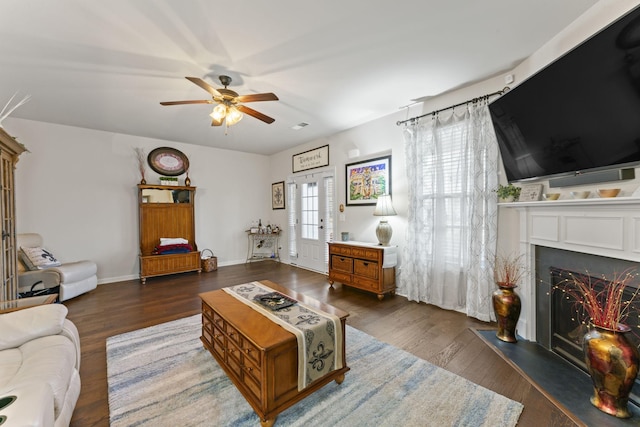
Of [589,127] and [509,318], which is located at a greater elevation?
[589,127]

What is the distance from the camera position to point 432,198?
3270 millimetres

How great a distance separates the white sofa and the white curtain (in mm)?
3387

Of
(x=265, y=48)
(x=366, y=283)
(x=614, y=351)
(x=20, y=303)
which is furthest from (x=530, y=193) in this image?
(x=20, y=303)

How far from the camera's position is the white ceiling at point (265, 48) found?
181cm

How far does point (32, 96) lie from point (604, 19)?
5.79 meters

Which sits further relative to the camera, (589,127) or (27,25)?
(27,25)

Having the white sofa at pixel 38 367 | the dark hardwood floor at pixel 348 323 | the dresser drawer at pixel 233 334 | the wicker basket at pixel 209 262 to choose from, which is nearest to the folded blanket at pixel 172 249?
the wicker basket at pixel 209 262

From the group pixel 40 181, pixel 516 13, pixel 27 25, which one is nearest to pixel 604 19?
pixel 516 13

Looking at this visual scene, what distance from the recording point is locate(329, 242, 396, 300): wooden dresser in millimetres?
3484

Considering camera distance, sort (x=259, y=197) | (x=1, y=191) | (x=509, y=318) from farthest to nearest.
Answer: (x=259, y=197) → (x=509, y=318) → (x=1, y=191)

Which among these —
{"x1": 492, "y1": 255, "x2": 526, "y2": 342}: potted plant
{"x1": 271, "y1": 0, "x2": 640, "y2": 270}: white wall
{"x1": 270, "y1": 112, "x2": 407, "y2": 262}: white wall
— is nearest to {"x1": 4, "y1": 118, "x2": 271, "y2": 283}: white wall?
{"x1": 271, "y1": 0, "x2": 640, "y2": 270}: white wall

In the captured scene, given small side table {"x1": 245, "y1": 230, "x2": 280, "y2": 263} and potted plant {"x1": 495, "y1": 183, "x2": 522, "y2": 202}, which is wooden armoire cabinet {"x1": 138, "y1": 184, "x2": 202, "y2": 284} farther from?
potted plant {"x1": 495, "y1": 183, "x2": 522, "y2": 202}

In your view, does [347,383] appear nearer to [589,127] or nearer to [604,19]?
[589,127]

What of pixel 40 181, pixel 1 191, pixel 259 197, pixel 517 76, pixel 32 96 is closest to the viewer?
pixel 1 191
